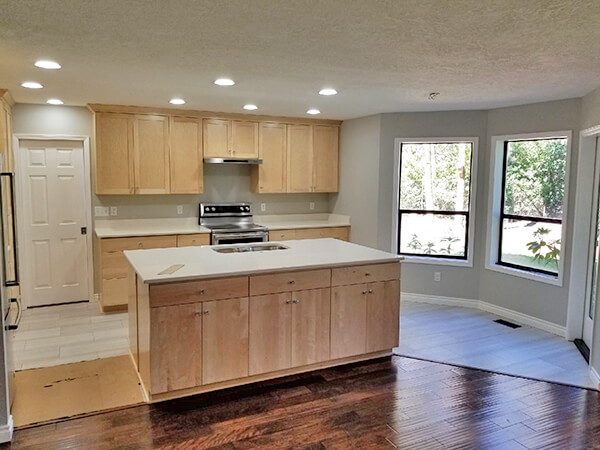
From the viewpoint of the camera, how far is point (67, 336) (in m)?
4.42

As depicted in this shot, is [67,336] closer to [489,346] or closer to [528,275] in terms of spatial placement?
[489,346]

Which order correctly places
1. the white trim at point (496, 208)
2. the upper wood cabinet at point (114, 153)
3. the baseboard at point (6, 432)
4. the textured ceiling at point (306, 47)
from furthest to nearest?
the upper wood cabinet at point (114, 153) < the white trim at point (496, 208) < the baseboard at point (6, 432) < the textured ceiling at point (306, 47)

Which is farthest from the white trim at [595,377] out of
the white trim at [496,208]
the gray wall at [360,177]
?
the gray wall at [360,177]

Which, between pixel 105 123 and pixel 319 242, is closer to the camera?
pixel 319 242

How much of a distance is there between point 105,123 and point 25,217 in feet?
4.62

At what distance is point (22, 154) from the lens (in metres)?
5.21

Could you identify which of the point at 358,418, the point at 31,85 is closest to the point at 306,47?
the point at 358,418

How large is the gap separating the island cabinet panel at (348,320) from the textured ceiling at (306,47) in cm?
170

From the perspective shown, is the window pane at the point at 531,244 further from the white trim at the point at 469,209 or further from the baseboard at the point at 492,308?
the baseboard at the point at 492,308

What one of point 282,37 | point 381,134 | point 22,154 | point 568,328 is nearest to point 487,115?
point 381,134

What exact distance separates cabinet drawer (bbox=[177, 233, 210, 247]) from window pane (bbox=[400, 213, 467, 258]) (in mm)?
2406

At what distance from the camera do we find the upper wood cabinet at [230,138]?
5766mm

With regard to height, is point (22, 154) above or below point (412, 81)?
below

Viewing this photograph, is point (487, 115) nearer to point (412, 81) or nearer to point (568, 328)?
point (412, 81)
